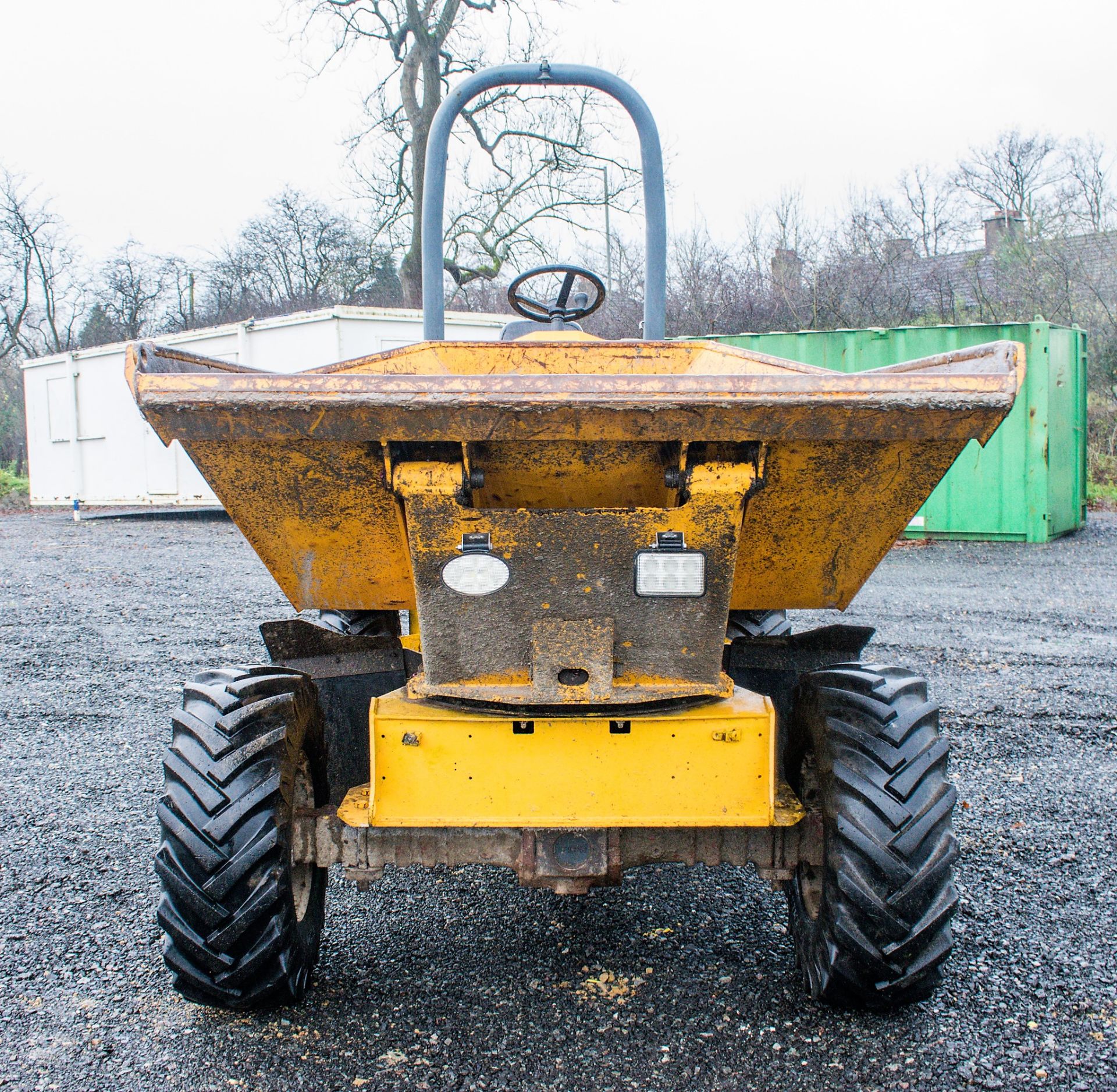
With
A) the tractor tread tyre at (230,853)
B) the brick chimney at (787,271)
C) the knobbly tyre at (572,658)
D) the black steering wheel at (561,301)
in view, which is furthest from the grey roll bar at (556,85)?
the brick chimney at (787,271)

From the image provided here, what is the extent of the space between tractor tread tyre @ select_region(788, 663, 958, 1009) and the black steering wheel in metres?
1.75

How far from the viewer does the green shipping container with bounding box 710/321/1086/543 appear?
35.8 feet

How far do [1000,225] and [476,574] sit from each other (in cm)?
2465

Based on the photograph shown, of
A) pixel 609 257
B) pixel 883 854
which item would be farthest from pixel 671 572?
pixel 609 257

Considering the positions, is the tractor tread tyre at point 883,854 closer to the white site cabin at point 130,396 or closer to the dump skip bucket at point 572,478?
the dump skip bucket at point 572,478

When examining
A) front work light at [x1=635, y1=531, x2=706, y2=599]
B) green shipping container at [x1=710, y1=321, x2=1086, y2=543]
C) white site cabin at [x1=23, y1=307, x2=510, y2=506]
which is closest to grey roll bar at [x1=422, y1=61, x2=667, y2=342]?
front work light at [x1=635, y1=531, x2=706, y2=599]

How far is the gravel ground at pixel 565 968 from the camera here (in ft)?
6.98

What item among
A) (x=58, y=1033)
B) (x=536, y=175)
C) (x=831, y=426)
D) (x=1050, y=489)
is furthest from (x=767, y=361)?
(x=536, y=175)

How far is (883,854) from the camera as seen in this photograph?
2.10 m

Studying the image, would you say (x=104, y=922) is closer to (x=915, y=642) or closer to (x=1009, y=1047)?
(x=1009, y=1047)

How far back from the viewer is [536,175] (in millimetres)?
18359

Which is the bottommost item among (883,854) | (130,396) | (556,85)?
(883,854)

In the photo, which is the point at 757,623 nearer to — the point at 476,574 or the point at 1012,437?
the point at 476,574

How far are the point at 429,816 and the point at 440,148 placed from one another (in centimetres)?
207
